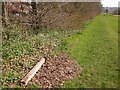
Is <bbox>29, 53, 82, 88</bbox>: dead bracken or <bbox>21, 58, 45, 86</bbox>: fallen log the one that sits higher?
<bbox>21, 58, 45, 86</bbox>: fallen log

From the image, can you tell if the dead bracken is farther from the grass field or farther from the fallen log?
the grass field

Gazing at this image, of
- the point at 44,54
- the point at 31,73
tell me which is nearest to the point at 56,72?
the point at 31,73

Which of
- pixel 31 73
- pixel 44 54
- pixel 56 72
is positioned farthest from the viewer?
pixel 44 54

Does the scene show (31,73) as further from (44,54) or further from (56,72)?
(44,54)

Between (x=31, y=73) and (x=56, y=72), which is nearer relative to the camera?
(x=31, y=73)

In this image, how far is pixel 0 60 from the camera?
27.8 ft

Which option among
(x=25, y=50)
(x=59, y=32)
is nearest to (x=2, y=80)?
(x=25, y=50)

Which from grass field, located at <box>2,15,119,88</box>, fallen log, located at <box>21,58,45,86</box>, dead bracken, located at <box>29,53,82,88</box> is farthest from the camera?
grass field, located at <box>2,15,119,88</box>

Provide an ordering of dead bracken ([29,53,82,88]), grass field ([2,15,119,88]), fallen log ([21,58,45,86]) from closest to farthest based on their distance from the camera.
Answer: fallen log ([21,58,45,86]) → dead bracken ([29,53,82,88]) → grass field ([2,15,119,88])

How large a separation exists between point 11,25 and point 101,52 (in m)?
4.63

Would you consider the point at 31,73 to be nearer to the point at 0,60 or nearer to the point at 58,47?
the point at 0,60

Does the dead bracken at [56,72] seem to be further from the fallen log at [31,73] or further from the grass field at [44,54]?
the grass field at [44,54]

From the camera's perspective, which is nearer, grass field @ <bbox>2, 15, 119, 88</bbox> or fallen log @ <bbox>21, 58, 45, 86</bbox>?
fallen log @ <bbox>21, 58, 45, 86</bbox>

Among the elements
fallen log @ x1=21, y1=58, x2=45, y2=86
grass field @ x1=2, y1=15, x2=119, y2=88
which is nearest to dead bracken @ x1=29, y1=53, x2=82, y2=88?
fallen log @ x1=21, y1=58, x2=45, y2=86
